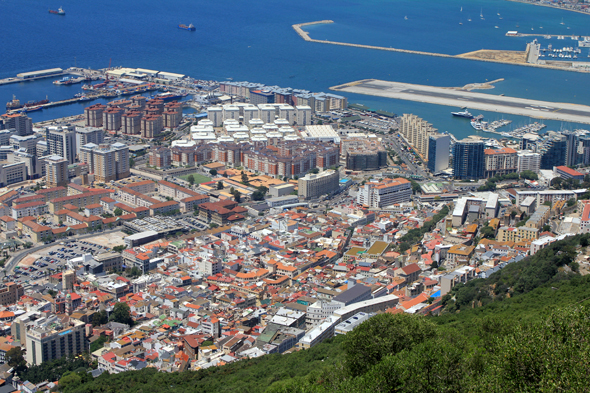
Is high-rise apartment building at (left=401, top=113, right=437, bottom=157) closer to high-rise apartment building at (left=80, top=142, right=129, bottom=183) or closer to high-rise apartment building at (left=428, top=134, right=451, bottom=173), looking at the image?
high-rise apartment building at (left=428, top=134, right=451, bottom=173)

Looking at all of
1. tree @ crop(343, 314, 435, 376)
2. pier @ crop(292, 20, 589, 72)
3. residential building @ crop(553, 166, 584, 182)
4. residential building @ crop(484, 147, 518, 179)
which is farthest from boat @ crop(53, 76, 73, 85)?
tree @ crop(343, 314, 435, 376)

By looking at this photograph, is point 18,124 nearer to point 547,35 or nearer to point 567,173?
point 567,173

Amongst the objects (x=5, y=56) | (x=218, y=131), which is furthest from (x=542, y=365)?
(x=5, y=56)

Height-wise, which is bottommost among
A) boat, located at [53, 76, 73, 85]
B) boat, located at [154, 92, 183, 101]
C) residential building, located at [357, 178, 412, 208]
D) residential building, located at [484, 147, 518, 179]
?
residential building, located at [357, 178, 412, 208]

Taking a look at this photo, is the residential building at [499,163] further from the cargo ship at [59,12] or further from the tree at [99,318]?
the cargo ship at [59,12]

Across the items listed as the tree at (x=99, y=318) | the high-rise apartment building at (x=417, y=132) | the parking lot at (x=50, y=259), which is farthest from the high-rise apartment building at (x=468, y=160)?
the tree at (x=99, y=318)

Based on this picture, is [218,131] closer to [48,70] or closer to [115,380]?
[48,70]

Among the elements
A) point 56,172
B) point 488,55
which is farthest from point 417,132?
point 488,55
